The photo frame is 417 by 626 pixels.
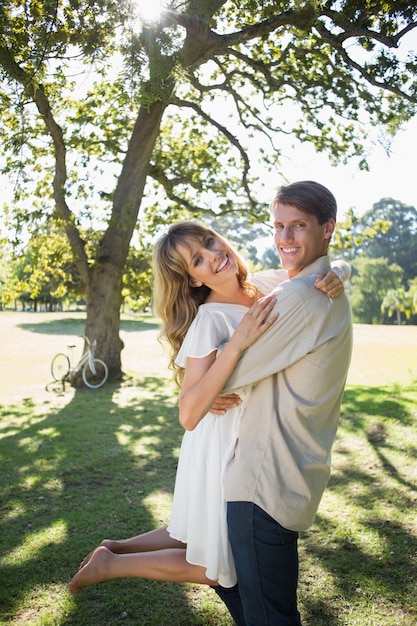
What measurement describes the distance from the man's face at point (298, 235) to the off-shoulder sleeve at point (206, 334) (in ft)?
1.18

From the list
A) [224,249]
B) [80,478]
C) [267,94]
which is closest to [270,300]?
[224,249]

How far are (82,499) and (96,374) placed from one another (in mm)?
7385

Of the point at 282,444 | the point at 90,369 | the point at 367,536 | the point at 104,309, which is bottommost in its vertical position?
the point at 90,369

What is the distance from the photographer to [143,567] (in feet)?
8.62

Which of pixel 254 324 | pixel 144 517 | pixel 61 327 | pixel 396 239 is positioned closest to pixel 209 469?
pixel 254 324

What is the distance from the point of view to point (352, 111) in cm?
1146

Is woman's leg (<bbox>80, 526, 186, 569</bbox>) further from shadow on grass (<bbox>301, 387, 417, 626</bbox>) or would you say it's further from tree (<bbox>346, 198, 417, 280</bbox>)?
tree (<bbox>346, 198, 417, 280</bbox>)

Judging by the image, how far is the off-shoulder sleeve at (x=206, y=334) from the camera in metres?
2.30

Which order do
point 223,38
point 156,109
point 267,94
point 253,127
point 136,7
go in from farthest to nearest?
point 253,127
point 267,94
point 156,109
point 223,38
point 136,7

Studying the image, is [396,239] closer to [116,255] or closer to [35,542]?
[116,255]

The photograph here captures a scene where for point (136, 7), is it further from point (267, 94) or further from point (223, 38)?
point (267, 94)

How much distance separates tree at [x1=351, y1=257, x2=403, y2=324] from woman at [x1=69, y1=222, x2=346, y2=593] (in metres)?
53.2

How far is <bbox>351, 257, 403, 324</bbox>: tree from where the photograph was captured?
5472 cm

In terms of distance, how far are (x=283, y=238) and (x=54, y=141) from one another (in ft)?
33.5
